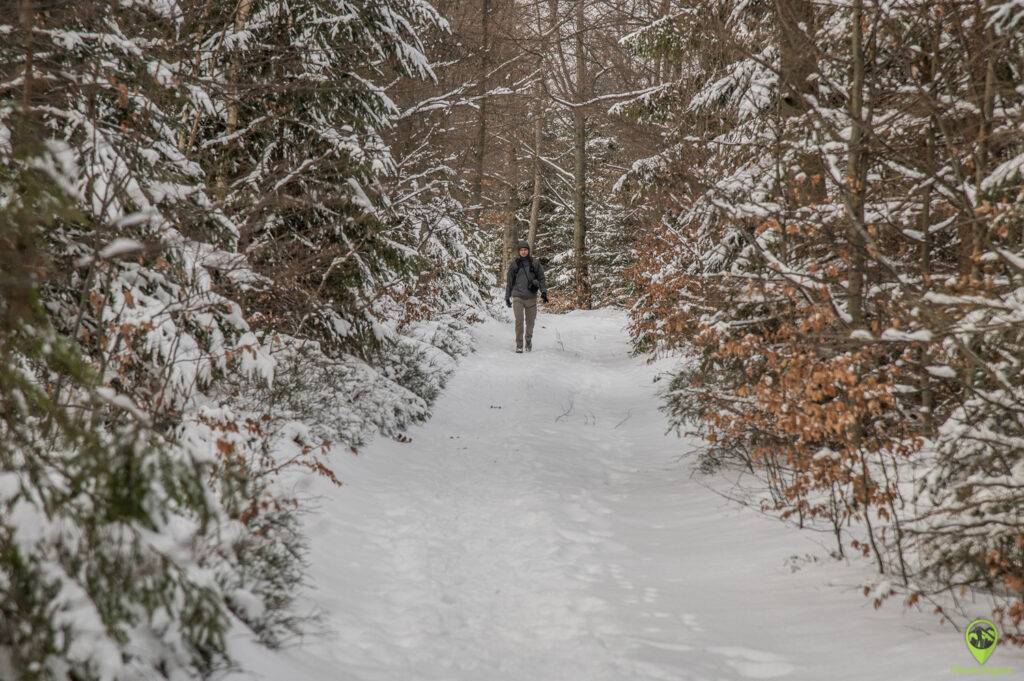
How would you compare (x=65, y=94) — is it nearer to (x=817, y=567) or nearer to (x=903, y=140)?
(x=817, y=567)

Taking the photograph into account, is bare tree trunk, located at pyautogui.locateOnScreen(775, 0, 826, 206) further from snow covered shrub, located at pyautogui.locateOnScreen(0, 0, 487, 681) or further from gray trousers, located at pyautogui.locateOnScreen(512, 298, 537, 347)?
gray trousers, located at pyautogui.locateOnScreen(512, 298, 537, 347)

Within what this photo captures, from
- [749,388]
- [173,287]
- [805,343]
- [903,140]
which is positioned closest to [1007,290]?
[805,343]

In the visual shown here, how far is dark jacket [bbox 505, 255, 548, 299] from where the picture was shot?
611 inches

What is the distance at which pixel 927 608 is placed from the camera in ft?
14.5

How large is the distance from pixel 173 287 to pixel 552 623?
370 centimetres

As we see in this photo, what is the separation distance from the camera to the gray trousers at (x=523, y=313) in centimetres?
1582

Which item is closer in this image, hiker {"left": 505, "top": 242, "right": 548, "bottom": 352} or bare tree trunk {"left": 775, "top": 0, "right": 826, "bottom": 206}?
bare tree trunk {"left": 775, "top": 0, "right": 826, "bottom": 206}

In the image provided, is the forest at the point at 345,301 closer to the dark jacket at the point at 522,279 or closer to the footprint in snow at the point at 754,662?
the footprint in snow at the point at 754,662

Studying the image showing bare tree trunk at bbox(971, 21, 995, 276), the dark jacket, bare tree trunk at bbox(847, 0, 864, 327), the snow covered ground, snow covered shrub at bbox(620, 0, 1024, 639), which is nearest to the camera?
snow covered shrub at bbox(620, 0, 1024, 639)

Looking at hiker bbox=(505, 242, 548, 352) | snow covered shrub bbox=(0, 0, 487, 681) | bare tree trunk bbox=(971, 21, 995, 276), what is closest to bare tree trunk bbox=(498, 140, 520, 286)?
hiker bbox=(505, 242, 548, 352)

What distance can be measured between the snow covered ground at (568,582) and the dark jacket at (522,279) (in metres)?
6.33

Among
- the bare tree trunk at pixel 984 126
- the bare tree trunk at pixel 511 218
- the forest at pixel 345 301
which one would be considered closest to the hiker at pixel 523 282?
the forest at pixel 345 301

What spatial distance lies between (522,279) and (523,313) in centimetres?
132

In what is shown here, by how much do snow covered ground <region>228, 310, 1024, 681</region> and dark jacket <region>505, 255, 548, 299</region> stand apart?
6.33m
